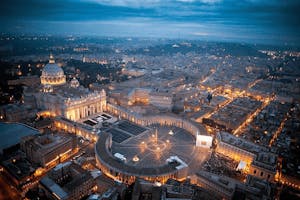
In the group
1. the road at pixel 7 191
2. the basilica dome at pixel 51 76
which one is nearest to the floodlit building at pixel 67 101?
the basilica dome at pixel 51 76

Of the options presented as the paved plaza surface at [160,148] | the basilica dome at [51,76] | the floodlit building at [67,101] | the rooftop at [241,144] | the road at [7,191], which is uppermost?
the basilica dome at [51,76]

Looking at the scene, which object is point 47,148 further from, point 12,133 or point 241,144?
point 241,144

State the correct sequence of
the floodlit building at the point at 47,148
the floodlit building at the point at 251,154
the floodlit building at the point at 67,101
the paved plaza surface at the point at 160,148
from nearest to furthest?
the floodlit building at the point at 251,154 → the floodlit building at the point at 47,148 → the paved plaza surface at the point at 160,148 → the floodlit building at the point at 67,101

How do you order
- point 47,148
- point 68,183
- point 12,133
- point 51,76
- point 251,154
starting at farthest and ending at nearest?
point 51,76, point 12,133, point 251,154, point 47,148, point 68,183

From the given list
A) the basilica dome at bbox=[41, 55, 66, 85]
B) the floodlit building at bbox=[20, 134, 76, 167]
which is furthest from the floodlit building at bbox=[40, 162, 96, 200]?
the basilica dome at bbox=[41, 55, 66, 85]

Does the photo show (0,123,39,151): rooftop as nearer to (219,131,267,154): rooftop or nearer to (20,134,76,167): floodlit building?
(20,134,76,167): floodlit building

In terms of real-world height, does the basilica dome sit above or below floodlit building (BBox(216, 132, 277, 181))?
above

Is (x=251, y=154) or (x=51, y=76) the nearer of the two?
(x=251, y=154)

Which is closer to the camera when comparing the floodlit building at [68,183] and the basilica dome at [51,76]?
the floodlit building at [68,183]

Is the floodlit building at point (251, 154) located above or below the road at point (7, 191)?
above

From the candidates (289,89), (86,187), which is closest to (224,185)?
(86,187)

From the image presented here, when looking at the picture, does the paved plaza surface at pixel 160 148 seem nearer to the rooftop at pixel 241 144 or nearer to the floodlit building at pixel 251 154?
the floodlit building at pixel 251 154

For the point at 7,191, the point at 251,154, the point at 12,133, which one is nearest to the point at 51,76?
→ the point at 12,133
